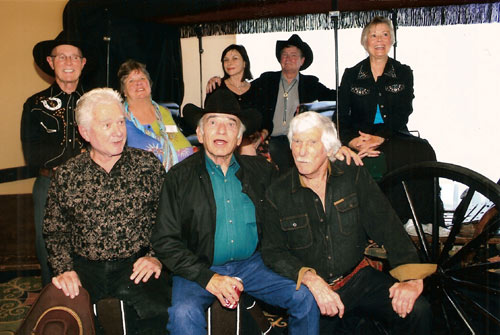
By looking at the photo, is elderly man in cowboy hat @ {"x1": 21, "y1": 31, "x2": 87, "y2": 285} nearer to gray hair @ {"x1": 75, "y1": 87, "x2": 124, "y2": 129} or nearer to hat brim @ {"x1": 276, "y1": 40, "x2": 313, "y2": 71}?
gray hair @ {"x1": 75, "y1": 87, "x2": 124, "y2": 129}

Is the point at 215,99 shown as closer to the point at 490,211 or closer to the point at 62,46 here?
the point at 62,46

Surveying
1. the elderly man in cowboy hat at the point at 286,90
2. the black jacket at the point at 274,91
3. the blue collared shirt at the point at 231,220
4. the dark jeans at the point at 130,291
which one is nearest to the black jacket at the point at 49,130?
the dark jeans at the point at 130,291

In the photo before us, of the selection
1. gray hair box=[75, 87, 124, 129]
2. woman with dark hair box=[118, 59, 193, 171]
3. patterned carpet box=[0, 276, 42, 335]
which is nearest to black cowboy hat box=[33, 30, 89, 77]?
woman with dark hair box=[118, 59, 193, 171]

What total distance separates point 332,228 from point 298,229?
0.59 ft

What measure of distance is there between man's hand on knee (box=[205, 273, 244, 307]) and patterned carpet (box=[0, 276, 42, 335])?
5.17 feet

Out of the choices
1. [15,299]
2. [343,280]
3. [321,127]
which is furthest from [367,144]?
[15,299]

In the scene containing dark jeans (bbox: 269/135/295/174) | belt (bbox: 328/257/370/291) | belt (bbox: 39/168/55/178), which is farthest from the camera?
dark jeans (bbox: 269/135/295/174)

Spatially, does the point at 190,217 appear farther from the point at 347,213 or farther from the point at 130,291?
the point at 347,213

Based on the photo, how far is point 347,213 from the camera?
97.8 inches

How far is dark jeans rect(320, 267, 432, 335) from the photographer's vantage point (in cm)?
229

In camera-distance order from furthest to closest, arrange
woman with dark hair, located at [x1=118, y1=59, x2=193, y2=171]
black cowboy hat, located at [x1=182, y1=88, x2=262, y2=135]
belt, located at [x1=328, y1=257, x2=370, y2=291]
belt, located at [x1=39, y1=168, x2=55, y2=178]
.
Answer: woman with dark hair, located at [x1=118, y1=59, x2=193, y2=171]
belt, located at [x1=39, y1=168, x2=55, y2=178]
black cowboy hat, located at [x1=182, y1=88, x2=262, y2=135]
belt, located at [x1=328, y1=257, x2=370, y2=291]

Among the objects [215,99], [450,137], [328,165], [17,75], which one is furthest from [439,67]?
[17,75]

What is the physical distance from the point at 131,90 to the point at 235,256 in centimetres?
177

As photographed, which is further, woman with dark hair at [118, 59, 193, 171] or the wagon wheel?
woman with dark hair at [118, 59, 193, 171]
